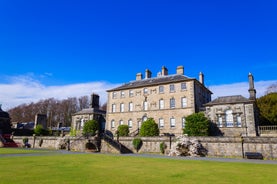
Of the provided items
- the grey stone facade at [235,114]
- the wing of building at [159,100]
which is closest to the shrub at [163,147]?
the wing of building at [159,100]

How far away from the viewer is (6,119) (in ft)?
159

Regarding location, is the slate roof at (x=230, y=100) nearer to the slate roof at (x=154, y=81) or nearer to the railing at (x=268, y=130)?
the railing at (x=268, y=130)

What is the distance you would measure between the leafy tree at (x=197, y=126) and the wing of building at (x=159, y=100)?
4.84 metres

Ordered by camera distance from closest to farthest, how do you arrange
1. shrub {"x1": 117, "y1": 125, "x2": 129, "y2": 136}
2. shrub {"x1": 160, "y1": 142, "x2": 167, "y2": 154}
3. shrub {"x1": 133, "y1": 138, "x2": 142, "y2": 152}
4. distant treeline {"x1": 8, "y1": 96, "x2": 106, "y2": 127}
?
1. shrub {"x1": 160, "y1": 142, "x2": 167, "y2": 154}
2. shrub {"x1": 133, "y1": 138, "x2": 142, "y2": 152}
3. shrub {"x1": 117, "y1": 125, "x2": 129, "y2": 136}
4. distant treeline {"x1": 8, "y1": 96, "x2": 106, "y2": 127}

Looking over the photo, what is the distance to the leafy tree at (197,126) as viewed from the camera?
28.1 m

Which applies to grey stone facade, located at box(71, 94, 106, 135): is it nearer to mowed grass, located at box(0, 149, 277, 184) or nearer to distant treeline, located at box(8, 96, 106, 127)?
distant treeline, located at box(8, 96, 106, 127)

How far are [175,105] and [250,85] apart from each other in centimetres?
1200

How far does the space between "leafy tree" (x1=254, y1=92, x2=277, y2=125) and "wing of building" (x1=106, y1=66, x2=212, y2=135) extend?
950cm

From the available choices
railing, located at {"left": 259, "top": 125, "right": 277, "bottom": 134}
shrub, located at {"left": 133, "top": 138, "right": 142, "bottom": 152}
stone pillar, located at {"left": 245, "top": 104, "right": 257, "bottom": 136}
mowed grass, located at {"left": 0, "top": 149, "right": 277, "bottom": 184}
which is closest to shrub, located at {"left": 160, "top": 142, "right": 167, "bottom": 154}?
shrub, located at {"left": 133, "top": 138, "right": 142, "bottom": 152}

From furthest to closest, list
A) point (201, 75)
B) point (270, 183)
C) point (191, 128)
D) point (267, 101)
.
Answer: point (201, 75) < point (267, 101) < point (191, 128) < point (270, 183)

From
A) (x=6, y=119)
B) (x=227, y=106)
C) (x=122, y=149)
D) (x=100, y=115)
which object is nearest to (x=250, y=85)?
(x=227, y=106)

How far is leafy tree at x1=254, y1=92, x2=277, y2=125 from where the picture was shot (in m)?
32.7

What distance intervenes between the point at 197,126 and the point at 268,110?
14123 mm

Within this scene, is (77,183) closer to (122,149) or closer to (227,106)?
(122,149)
